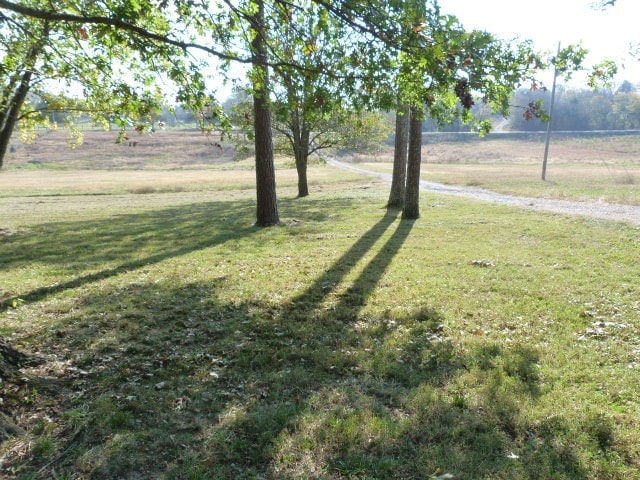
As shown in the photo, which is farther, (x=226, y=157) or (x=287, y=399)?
(x=226, y=157)

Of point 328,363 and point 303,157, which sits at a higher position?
point 303,157

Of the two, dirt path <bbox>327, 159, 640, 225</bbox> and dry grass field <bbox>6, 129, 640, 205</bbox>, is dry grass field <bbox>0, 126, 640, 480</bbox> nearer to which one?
dirt path <bbox>327, 159, 640, 225</bbox>

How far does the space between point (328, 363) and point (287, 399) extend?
0.98 metres

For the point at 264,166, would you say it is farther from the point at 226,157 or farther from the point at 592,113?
the point at 592,113

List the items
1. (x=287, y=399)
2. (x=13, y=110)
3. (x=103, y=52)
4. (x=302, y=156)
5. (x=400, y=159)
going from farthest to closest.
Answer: (x=302, y=156)
(x=400, y=159)
(x=13, y=110)
(x=103, y=52)
(x=287, y=399)

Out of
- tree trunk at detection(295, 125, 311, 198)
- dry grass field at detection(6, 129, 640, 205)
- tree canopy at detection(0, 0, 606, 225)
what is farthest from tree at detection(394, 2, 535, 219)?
dry grass field at detection(6, 129, 640, 205)

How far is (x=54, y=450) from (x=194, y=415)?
1236 millimetres

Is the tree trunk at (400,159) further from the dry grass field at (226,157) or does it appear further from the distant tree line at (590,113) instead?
the distant tree line at (590,113)

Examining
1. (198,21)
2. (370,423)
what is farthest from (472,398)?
(198,21)

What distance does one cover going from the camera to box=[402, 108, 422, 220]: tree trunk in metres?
16.5

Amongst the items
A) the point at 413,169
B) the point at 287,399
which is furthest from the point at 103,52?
the point at 413,169

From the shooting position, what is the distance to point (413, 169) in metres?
16.8

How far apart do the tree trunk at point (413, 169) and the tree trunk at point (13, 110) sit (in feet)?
41.0

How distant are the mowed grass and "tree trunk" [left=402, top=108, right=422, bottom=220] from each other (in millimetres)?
5197
